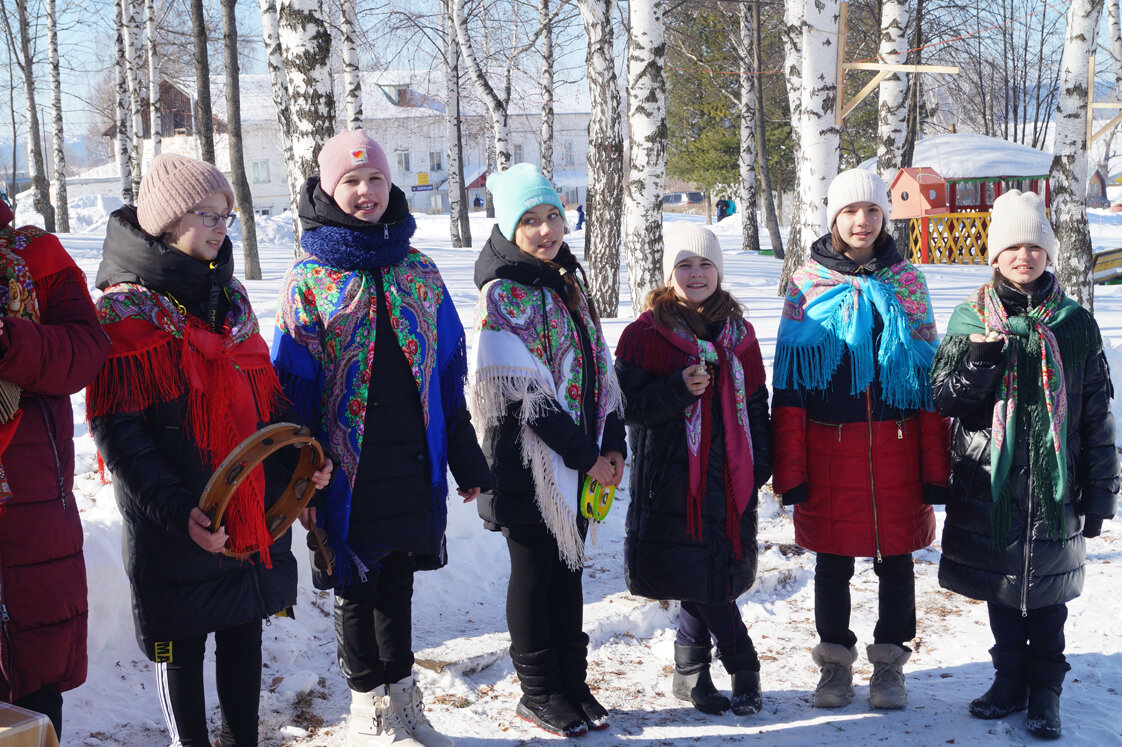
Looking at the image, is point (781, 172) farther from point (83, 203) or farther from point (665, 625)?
point (665, 625)

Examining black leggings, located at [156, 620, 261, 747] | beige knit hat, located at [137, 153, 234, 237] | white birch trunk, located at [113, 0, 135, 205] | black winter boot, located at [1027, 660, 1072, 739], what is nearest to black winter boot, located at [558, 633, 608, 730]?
black leggings, located at [156, 620, 261, 747]

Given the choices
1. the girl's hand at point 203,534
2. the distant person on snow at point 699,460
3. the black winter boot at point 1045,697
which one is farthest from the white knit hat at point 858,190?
the girl's hand at point 203,534

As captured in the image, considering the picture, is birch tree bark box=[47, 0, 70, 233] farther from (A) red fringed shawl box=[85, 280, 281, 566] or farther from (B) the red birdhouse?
(A) red fringed shawl box=[85, 280, 281, 566]

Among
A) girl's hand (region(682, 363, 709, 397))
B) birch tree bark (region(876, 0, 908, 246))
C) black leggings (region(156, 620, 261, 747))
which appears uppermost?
birch tree bark (region(876, 0, 908, 246))

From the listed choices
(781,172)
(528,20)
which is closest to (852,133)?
(781,172)

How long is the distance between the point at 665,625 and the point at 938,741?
152 centimetres

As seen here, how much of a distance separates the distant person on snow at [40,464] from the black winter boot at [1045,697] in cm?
322

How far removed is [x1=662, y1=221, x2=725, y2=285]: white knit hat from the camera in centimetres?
372

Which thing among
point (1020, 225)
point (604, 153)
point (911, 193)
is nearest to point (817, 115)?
point (604, 153)

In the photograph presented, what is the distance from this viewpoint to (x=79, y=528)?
2.74m

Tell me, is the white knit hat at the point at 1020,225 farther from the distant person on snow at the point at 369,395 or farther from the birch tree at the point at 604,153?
the birch tree at the point at 604,153

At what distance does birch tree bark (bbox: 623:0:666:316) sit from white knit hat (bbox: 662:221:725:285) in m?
4.31

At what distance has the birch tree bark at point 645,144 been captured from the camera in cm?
818

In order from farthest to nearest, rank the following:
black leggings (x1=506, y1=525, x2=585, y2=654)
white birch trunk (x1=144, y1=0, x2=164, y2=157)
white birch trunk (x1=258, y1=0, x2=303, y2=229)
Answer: white birch trunk (x1=144, y1=0, x2=164, y2=157) < white birch trunk (x1=258, y1=0, x2=303, y2=229) < black leggings (x1=506, y1=525, x2=585, y2=654)
